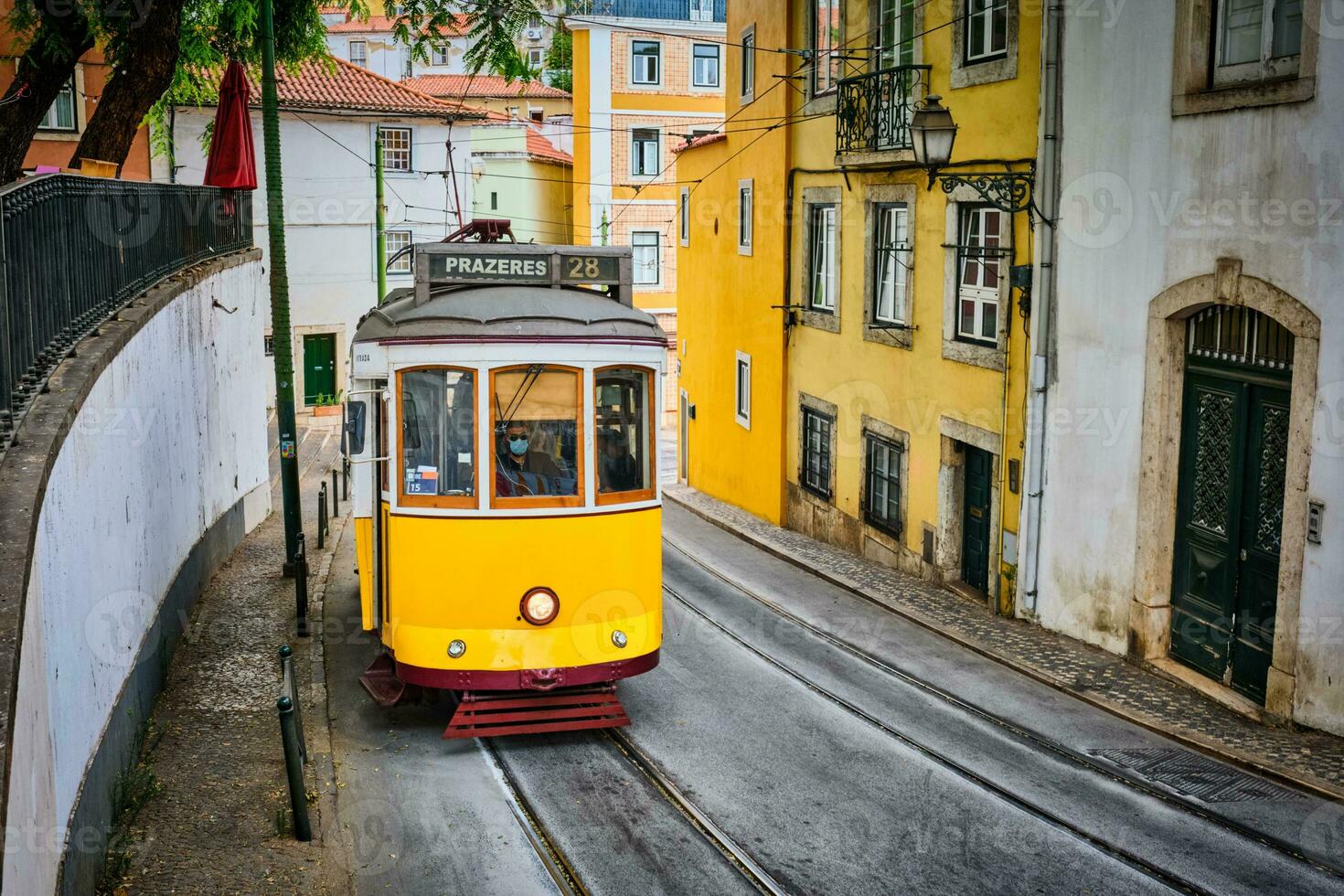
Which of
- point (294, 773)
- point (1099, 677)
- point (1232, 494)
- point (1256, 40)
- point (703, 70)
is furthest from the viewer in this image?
point (703, 70)

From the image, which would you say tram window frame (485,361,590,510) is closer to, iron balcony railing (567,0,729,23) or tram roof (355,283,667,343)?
tram roof (355,283,667,343)

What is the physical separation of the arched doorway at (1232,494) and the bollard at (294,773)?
7.22m

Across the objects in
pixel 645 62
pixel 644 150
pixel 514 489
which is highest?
pixel 645 62

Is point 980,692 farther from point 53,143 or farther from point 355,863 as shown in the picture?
point 53,143

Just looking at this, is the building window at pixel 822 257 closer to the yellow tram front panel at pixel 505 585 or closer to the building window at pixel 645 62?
the yellow tram front panel at pixel 505 585

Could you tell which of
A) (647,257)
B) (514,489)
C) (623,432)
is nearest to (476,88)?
(647,257)

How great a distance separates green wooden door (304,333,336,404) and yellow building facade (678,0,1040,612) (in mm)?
13469

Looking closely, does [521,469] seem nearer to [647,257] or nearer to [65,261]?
[65,261]

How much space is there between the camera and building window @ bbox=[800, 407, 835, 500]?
20.0 metres

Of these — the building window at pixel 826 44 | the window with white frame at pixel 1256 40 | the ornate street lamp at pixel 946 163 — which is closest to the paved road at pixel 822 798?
the ornate street lamp at pixel 946 163

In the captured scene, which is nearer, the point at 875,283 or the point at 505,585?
the point at 505,585

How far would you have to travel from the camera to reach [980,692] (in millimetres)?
11758

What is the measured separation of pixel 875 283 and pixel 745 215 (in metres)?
5.91

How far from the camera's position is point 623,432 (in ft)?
32.8
